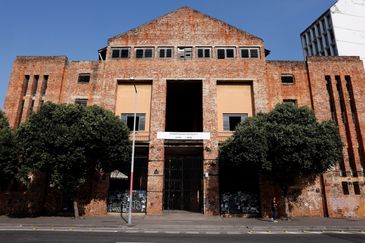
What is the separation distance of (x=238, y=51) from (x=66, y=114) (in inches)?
726

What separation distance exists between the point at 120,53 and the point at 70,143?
13.3m

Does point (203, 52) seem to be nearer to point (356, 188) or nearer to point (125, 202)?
point (125, 202)

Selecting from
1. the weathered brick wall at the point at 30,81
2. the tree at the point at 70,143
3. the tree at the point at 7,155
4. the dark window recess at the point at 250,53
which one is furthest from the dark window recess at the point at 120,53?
the tree at the point at 7,155

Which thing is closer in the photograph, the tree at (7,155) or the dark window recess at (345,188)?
the tree at (7,155)

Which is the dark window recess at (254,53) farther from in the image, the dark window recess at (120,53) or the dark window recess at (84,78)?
the dark window recess at (84,78)

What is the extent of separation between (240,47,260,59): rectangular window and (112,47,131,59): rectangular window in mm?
12303

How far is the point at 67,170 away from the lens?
69.8 ft

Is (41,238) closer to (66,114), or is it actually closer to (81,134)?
(81,134)

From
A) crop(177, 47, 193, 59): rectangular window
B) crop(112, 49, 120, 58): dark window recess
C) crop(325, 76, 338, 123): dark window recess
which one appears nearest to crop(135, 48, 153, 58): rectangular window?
crop(112, 49, 120, 58): dark window recess

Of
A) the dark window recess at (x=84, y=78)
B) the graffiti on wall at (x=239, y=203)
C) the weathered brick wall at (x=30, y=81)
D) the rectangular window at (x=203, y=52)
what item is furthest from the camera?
the dark window recess at (x=84, y=78)

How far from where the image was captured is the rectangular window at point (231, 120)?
28.2 metres

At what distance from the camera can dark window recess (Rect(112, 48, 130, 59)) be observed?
99.1 feet

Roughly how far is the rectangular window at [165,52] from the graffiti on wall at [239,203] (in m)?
15.4

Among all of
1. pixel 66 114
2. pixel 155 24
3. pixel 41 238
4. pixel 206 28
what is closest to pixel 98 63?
pixel 155 24
